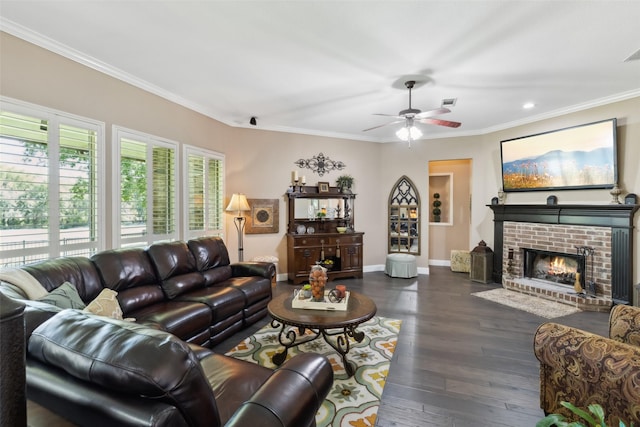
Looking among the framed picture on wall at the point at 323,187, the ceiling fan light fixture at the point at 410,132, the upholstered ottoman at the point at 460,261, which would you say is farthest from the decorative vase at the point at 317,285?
the upholstered ottoman at the point at 460,261

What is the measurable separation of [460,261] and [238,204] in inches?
198

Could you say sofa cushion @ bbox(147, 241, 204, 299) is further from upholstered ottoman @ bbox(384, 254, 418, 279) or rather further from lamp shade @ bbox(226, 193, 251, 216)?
upholstered ottoman @ bbox(384, 254, 418, 279)

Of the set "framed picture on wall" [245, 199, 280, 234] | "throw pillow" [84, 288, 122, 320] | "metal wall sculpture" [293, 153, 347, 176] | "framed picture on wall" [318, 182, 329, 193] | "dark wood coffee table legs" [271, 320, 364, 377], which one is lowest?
"dark wood coffee table legs" [271, 320, 364, 377]

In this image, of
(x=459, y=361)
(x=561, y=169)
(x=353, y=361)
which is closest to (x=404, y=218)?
(x=561, y=169)

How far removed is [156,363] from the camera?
888 millimetres

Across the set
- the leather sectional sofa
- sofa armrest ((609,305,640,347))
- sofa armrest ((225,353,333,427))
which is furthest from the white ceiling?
sofa armrest ((225,353,333,427))

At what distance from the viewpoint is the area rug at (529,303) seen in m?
4.02

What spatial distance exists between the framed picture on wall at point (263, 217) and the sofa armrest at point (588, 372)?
14.4ft

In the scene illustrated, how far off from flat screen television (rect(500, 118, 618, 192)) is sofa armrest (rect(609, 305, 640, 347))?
3.18 meters

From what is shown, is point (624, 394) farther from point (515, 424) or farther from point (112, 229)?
point (112, 229)

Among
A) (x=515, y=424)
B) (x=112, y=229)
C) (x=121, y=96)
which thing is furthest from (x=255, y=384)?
(x=121, y=96)

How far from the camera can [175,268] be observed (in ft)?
10.8

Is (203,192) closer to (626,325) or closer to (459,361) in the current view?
(459,361)

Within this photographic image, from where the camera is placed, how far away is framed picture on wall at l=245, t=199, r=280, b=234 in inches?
212
